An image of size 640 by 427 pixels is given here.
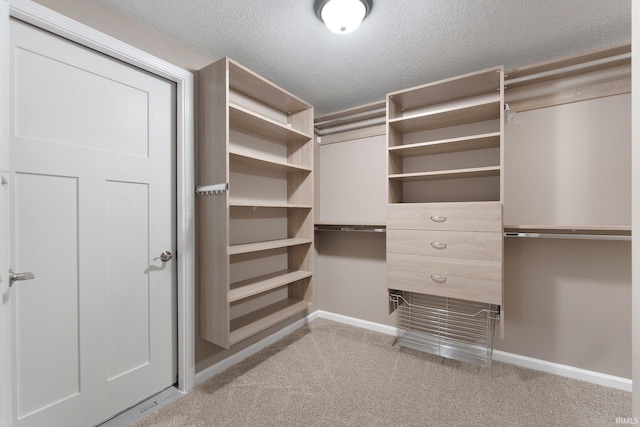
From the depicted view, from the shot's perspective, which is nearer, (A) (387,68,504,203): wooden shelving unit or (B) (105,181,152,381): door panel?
(B) (105,181,152,381): door panel

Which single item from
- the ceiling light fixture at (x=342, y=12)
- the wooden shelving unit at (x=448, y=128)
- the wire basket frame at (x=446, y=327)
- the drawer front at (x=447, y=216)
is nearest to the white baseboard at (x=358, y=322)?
the wire basket frame at (x=446, y=327)

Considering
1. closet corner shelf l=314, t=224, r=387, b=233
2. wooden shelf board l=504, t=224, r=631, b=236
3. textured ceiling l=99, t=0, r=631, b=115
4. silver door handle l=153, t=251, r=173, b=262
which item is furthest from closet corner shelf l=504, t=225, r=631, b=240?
silver door handle l=153, t=251, r=173, b=262

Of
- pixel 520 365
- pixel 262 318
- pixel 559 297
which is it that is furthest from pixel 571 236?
pixel 262 318

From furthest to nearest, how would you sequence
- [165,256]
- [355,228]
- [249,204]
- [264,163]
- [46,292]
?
[355,228] → [264,163] → [249,204] → [165,256] → [46,292]

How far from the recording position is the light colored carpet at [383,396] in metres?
1.63

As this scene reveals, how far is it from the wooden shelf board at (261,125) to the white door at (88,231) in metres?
0.45

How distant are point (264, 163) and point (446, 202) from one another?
1502mm

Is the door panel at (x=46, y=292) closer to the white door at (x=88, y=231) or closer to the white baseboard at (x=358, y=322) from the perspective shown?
the white door at (x=88, y=231)

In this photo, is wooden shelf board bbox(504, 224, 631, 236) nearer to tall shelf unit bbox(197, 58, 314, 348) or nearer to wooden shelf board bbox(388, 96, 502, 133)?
wooden shelf board bbox(388, 96, 502, 133)

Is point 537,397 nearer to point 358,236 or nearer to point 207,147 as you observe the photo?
point 358,236

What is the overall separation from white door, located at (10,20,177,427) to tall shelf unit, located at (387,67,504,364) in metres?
1.73

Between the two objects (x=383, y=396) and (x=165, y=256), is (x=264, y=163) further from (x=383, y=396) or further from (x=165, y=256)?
→ (x=383, y=396)

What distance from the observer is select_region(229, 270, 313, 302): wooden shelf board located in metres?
1.93

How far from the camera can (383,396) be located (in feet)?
6.02
